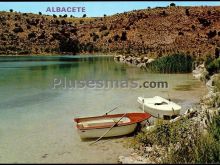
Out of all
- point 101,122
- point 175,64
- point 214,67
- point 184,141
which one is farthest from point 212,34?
point 184,141

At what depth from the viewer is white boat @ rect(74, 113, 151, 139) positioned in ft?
49.1

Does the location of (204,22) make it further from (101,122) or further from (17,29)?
(101,122)

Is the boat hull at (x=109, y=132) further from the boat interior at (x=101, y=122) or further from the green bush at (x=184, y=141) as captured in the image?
the green bush at (x=184, y=141)

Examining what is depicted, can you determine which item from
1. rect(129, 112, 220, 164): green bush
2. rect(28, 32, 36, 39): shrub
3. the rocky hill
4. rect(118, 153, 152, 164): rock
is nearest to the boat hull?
rect(129, 112, 220, 164): green bush

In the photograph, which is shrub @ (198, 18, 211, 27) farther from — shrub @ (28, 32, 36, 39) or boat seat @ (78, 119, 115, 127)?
boat seat @ (78, 119, 115, 127)

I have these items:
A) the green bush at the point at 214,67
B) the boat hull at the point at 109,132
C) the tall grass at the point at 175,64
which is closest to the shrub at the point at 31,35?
the tall grass at the point at 175,64

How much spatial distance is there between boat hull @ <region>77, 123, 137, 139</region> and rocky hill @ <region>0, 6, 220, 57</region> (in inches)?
2318

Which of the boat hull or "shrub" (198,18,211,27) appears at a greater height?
"shrub" (198,18,211,27)

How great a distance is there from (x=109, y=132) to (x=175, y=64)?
26.7 meters

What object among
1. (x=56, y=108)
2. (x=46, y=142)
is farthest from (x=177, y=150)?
(x=56, y=108)

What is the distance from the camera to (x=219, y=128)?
1147 centimetres

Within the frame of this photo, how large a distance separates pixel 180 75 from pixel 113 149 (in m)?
26.1

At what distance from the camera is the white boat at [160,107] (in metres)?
18.1

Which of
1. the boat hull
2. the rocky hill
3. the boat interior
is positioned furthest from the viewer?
the rocky hill
